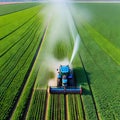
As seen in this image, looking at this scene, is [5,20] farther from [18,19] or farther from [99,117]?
[99,117]

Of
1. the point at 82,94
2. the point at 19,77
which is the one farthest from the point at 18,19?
the point at 82,94

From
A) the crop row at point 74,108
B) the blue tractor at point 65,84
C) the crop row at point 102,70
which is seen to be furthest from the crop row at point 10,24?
the crop row at point 74,108

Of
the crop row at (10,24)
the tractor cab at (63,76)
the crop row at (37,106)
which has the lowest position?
the crop row at (10,24)

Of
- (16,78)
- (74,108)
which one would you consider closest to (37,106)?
(74,108)

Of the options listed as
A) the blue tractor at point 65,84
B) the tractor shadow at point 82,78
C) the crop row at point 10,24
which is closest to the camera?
the blue tractor at point 65,84

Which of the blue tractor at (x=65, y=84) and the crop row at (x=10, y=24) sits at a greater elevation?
the blue tractor at (x=65, y=84)

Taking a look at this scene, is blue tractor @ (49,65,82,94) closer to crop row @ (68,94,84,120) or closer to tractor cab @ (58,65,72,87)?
tractor cab @ (58,65,72,87)

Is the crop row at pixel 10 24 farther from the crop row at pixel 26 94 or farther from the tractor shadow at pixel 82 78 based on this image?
the tractor shadow at pixel 82 78
